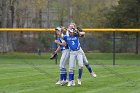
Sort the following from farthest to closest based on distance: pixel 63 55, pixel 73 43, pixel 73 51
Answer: pixel 63 55
pixel 73 51
pixel 73 43

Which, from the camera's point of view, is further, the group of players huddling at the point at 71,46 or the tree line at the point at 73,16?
the tree line at the point at 73,16

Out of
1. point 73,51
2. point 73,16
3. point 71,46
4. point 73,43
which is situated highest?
point 73,43

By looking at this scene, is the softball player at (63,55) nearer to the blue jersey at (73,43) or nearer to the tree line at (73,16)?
the blue jersey at (73,43)

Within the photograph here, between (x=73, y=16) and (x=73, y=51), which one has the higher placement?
(x=73, y=51)

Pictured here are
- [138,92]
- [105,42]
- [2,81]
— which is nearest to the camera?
[138,92]

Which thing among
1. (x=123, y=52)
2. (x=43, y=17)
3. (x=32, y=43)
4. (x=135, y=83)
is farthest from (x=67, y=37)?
(x=43, y=17)

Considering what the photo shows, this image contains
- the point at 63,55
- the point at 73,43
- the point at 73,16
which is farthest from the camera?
the point at 73,16

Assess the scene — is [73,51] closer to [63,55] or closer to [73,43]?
[73,43]

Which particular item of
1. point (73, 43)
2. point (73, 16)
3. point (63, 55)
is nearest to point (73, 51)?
point (73, 43)

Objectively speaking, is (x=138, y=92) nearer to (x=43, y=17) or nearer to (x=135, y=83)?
(x=135, y=83)

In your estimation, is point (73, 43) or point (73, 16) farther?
point (73, 16)

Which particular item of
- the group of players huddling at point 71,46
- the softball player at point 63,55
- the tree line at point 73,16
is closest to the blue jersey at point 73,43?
the group of players huddling at point 71,46

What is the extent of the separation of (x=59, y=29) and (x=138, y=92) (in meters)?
3.61

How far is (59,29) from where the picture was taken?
15719 millimetres
